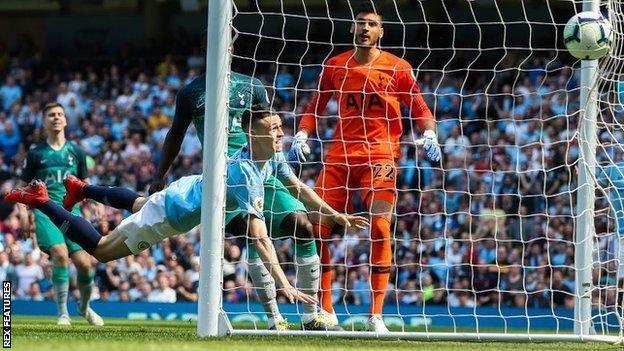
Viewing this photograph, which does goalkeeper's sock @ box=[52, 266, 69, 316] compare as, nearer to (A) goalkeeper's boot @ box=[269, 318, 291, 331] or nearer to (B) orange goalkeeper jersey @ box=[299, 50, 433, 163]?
(B) orange goalkeeper jersey @ box=[299, 50, 433, 163]

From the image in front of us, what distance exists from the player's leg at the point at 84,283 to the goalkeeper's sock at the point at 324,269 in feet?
9.96

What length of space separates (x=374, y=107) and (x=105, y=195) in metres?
2.18

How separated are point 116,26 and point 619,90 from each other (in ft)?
59.5

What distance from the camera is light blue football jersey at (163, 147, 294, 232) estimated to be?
8422mm

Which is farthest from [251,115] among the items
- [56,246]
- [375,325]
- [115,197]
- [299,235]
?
[56,246]

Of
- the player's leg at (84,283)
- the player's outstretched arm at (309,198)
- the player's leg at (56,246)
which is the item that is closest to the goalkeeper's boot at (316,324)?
the player's outstretched arm at (309,198)

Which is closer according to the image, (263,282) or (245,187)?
(245,187)

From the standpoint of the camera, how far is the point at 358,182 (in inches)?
383

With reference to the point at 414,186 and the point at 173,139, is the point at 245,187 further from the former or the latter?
the point at 414,186

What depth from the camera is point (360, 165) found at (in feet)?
31.4

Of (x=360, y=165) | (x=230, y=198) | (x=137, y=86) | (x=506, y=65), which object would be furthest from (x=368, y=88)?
(x=137, y=86)

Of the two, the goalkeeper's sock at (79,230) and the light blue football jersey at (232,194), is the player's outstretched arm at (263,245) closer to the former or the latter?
the light blue football jersey at (232,194)

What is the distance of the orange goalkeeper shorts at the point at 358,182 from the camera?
9469 mm

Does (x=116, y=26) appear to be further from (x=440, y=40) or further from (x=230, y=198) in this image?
(x=230, y=198)
